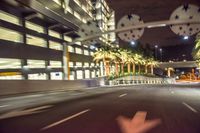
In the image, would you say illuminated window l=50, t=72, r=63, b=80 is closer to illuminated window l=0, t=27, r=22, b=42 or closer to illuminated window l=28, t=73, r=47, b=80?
illuminated window l=28, t=73, r=47, b=80

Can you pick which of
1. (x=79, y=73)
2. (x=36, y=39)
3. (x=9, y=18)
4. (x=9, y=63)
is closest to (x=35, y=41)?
(x=36, y=39)

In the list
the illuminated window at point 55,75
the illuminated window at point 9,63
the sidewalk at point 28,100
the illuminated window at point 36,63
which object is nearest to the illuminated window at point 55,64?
the illuminated window at point 55,75

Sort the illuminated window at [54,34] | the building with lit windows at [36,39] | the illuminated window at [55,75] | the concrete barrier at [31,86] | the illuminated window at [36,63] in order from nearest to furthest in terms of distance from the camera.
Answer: the concrete barrier at [31,86], the building with lit windows at [36,39], the illuminated window at [36,63], the illuminated window at [55,75], the illuminated window at [54,34]

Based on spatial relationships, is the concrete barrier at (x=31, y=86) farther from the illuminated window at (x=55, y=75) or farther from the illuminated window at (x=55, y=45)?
the illuminated window at (x=55, y=45)

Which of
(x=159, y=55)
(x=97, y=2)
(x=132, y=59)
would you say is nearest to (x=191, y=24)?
(x=132, y=59)

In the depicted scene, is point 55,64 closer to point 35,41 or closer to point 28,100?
point 35,41

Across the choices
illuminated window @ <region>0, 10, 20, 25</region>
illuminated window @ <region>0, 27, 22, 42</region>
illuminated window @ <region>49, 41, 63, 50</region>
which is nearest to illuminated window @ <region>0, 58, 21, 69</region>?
illuminated window @ <region>0, 27, 22, 42</region>

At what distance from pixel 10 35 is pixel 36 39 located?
781cm

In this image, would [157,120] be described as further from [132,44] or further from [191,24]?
[132,44]

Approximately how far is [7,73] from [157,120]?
31537mm

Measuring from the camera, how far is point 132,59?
8956cm

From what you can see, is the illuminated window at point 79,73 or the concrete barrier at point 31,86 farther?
the illuminated window at point 79,73

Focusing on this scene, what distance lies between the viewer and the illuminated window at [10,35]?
35666 millimetres

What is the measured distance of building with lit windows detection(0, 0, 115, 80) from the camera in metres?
35.8
